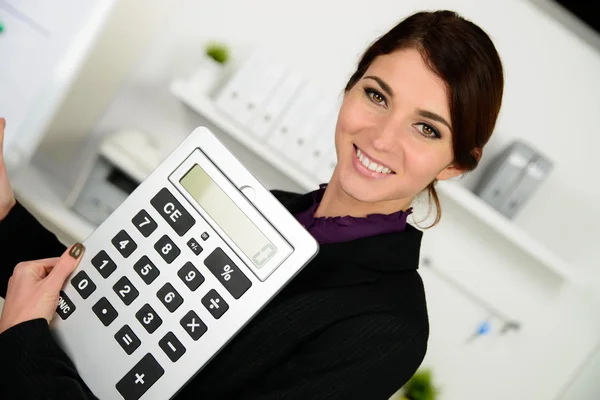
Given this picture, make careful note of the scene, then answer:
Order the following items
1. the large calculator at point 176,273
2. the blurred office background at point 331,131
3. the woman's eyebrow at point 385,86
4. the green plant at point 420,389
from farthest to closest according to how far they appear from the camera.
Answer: the green plant at point 420,389, the blurred office background at point 331,131, the woman's eyebrow at point 385,86, the large calculator at point 176,273

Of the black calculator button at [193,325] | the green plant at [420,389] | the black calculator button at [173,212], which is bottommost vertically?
the green plant at [420,389]

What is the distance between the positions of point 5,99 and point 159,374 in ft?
3.40

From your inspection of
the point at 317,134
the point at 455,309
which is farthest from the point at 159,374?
the point at 455,309

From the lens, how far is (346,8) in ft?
5.06

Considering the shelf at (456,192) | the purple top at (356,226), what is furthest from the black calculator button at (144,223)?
the shelf at (456,192)

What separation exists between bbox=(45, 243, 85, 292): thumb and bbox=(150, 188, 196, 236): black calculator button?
0.10 metres

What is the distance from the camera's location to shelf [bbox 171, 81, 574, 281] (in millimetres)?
1317

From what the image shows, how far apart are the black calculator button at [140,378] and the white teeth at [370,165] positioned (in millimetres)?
341

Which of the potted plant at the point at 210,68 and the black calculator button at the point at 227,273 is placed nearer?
the black calculator button at the point at 227,273

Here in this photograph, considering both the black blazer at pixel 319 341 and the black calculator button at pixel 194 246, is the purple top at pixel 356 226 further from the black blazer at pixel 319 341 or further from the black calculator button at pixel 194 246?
the black calculator button at pixel 194 246

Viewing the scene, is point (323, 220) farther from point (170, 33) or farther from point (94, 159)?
point (170, 33)

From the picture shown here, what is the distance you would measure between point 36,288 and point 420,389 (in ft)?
3.71

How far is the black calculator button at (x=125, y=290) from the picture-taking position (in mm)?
577

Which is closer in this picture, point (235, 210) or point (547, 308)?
point (235, 210)
